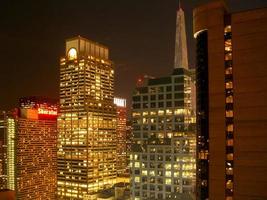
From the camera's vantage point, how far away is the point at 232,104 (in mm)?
52312

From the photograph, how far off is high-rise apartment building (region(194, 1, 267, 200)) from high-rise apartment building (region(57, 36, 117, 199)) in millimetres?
107704

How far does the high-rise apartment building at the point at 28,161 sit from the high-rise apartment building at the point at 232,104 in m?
142

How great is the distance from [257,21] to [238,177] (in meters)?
20.0

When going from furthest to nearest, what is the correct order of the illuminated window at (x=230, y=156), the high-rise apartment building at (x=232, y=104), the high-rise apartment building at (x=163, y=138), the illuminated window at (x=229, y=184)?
the high-rise apartment building at (x=163, y=138) → the illuminated window at (x=230, y=156) → the illuminated window at (x=229, y=184) → the high-rise apartment building at (x=232, y=104)

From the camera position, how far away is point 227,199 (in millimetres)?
51719

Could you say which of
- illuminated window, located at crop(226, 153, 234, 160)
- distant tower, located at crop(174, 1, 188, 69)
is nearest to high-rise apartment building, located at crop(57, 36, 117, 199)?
distant tower, located at crop(174, 1, 188, 69)

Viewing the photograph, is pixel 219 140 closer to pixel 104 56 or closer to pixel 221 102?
pixel 221 102

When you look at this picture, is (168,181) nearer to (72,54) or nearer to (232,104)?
(232,104)

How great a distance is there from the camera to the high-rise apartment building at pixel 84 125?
15900 centimetres

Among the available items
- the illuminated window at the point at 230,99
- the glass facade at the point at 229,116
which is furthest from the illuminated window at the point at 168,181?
the illuminated window at the point at 230,99

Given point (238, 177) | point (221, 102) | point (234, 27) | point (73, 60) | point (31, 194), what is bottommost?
point (31, 194)

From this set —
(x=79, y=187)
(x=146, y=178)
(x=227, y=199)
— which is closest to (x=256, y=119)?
(x=227, y=199)

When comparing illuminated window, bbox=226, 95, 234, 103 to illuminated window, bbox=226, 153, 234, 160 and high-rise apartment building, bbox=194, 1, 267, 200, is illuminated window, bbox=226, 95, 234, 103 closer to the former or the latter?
high-rise apartment building, bbox=194, 1, 267, 200

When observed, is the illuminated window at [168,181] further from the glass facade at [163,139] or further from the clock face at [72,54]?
the clock face at [72,54]
